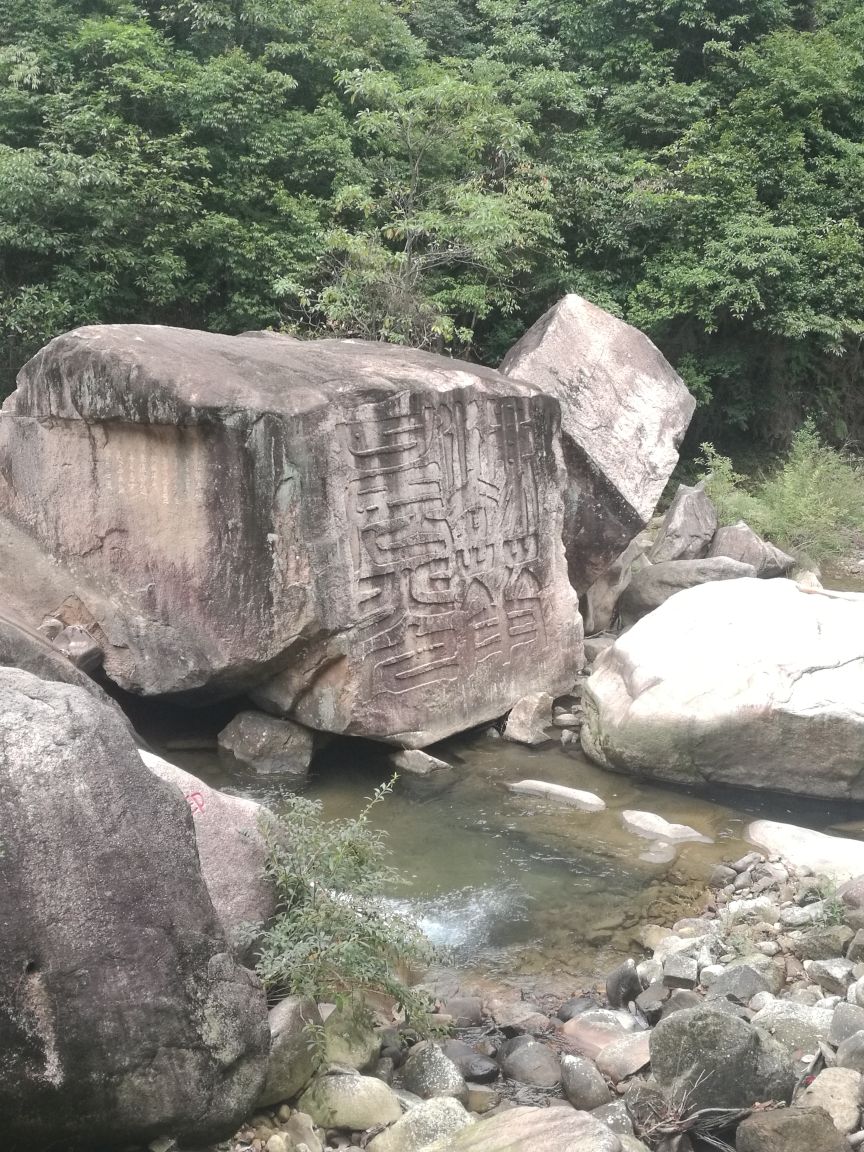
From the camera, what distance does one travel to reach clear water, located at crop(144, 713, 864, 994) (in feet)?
17.6

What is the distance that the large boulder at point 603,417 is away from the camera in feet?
29.9

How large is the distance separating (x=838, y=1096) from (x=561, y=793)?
3.40 m

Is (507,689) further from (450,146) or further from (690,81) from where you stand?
(690,81)

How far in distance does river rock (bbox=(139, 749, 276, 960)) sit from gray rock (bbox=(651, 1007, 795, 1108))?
57.0 inches

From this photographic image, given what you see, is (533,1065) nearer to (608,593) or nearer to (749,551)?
(608,593)

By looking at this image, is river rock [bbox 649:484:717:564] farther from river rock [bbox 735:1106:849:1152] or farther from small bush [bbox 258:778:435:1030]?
river rock [bbox 735:1106:849:1152]

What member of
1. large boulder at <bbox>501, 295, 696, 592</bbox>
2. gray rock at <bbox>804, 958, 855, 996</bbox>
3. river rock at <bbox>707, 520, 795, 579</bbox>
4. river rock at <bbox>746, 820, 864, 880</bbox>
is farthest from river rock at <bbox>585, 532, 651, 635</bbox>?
gray rock at <bbox>804, 958, 855, 996</bbox>

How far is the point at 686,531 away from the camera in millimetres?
10852

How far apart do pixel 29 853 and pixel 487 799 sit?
431 centimetres

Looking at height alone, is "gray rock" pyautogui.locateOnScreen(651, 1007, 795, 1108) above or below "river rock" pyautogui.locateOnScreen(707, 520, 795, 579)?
above

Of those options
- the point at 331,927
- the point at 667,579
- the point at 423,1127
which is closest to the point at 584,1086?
the point at 423,1127

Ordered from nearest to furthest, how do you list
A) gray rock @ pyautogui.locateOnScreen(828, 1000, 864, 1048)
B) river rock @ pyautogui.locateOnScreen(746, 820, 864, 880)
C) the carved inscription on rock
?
gray rock @ pyautogui.locateOnScreen(828, 1000, 864, 1048)
river rock @ pyautogui.locateOnScreen(746, 820, 864, 880)
the carved inscription on rock

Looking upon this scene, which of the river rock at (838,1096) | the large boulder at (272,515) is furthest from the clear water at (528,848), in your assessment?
the river rock at (838,1096)

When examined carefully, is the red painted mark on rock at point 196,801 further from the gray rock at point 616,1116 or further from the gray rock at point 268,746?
the gray rock at point 268,746
